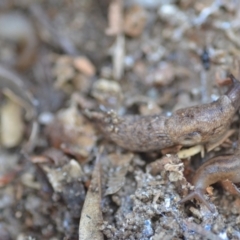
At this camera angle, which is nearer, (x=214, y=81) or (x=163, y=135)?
(x=163, y=135)

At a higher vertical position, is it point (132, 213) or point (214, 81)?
point (214, 81)

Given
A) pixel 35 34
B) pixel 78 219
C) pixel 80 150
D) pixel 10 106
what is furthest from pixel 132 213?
pixel 35 34

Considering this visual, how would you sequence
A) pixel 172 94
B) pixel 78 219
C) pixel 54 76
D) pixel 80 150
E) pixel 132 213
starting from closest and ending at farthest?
pixel 132 213 → pixel 78 219 → pixel 80 150 → pixel 172 94 → pixel 54 76

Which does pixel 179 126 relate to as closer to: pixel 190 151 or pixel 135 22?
pixel 190 151

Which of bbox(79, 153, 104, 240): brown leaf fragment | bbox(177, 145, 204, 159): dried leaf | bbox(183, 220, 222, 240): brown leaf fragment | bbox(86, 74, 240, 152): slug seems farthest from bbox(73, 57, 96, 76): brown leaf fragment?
bbox(183, 220, 222, 240): brown leaf fragment

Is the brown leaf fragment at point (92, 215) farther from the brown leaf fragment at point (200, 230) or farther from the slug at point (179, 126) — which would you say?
the brown leaf fragment at point (200, 230)

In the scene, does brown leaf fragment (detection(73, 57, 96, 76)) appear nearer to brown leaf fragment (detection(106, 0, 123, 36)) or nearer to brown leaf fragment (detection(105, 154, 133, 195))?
brown leaf fragment (detection(106, 0, 123, 36))

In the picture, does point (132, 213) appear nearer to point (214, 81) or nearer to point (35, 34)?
point (214, 81)
